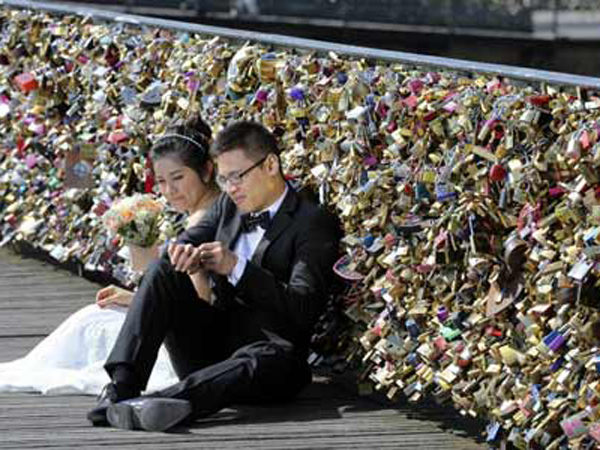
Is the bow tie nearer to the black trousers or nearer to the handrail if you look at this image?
the black trousers

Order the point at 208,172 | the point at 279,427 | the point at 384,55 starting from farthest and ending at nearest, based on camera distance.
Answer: the point at 208,172 < the point at 384,55 < the point at 279,427

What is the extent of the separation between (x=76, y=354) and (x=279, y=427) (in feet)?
4.45

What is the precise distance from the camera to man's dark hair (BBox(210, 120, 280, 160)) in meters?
8.27

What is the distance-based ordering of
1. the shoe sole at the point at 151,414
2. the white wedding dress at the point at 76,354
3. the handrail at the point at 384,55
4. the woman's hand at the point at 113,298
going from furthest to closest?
the woman's hand at the point at 113,298 < the white wedding dress at the point at 76,354 < the shoe sole at the point at 151,414 < the handrail at the point at 384,55

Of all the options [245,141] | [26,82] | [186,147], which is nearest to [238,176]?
[245,141]

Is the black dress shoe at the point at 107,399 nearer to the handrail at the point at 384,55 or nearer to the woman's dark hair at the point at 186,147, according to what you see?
the woman's dark hair at the point at 186,147

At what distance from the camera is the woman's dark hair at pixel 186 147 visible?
29.2 feet

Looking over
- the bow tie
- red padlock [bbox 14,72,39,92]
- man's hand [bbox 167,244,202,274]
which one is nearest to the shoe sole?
man's hand [bbox 167,244,202,274]

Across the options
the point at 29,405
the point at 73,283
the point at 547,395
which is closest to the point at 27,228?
the point at 73,283

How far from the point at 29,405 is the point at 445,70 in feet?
7.05

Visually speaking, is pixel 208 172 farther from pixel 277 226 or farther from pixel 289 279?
pixel 289 279

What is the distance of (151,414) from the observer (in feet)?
25.4

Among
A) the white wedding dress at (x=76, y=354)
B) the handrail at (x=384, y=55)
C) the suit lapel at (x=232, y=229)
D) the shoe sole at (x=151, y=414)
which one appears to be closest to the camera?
the handrail at (x=384, y=55)

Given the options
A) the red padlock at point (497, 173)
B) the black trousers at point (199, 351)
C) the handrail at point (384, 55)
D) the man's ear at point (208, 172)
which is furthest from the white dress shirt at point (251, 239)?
the red padlock at point (497, 173)
